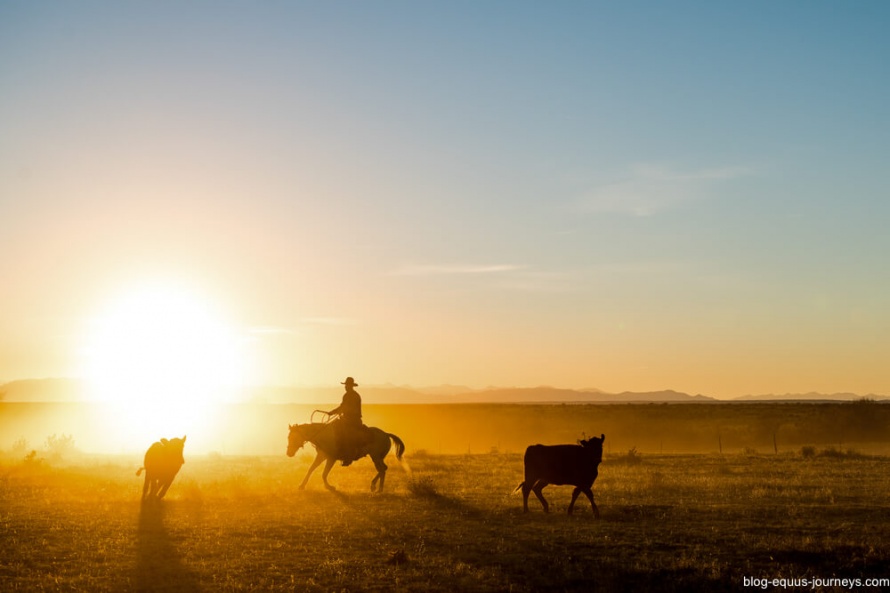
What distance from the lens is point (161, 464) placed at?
20.1 m

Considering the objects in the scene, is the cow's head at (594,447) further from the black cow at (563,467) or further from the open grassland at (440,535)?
the open grassland at (440,535)

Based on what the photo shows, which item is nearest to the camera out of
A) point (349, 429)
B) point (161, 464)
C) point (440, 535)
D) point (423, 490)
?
point (440, 535)

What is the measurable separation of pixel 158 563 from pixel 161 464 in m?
7.69

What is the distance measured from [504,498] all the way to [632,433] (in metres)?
58.5

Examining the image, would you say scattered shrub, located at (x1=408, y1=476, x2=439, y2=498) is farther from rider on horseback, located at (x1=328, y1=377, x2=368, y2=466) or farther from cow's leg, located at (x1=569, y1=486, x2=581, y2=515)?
cow's leg, located at (x1=569, y1=486, x2=581, y2=515)

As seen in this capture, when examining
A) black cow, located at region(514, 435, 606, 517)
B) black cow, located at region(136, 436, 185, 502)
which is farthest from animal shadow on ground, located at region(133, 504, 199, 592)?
black cow, located at region(514, 435, 606, 517)

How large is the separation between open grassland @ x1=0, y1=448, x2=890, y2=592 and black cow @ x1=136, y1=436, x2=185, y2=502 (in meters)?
0.61

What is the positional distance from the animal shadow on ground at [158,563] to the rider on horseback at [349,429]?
7472 millimetres

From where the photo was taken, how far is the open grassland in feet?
38.8

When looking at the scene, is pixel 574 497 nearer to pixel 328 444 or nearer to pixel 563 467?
pixel 563 467

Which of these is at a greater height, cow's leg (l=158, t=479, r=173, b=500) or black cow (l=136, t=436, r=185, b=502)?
black cow (l=136, t=436, r=185, b=502)

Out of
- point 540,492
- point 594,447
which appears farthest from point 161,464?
point 594,447

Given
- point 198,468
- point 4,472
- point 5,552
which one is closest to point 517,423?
point 198,468

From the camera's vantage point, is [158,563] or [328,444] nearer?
[158,563]
